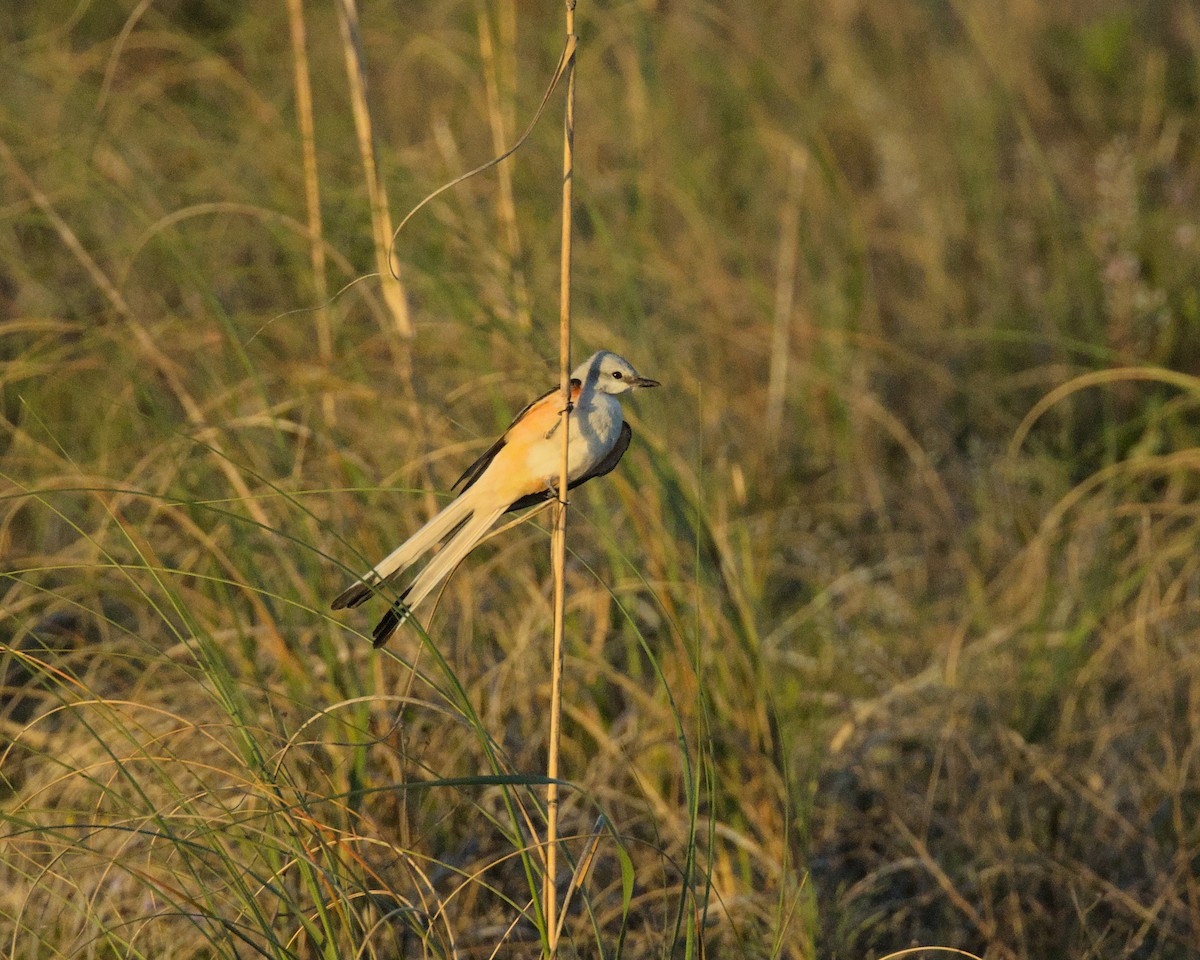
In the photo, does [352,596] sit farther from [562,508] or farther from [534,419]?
[534,419]

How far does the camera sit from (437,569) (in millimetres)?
1783

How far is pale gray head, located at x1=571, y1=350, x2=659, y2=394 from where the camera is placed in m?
1.89

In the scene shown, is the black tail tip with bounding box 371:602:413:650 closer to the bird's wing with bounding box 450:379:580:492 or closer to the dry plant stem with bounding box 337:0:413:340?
the bird's wing with bounding box 450:379:580:492

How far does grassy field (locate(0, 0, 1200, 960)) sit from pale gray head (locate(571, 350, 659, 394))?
224mm

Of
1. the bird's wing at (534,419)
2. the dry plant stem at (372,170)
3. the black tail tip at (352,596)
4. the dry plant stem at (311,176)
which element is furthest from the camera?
the dry plant stem at (311,176)

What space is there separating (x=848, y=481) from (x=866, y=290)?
1.10 m

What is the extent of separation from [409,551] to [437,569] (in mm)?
73

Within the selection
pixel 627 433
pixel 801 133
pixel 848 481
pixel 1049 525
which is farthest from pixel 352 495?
pixel 801 133

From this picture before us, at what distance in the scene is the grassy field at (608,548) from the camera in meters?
2.42

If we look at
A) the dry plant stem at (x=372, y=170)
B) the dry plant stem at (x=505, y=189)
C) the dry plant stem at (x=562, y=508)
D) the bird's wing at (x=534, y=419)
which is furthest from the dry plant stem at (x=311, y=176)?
the dry plant stem at (x=562, y=508)

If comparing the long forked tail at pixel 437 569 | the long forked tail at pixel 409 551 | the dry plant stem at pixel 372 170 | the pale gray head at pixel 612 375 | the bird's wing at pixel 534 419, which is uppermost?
the dry plant stem at pixel 372 170

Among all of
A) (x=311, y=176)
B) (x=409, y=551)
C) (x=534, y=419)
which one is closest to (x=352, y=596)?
(x=409, y=551)

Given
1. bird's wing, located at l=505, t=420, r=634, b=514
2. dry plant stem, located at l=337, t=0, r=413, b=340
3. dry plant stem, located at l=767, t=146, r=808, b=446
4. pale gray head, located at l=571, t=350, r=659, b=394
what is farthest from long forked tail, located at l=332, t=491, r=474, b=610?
dry plant stem, located at l=767, t=146, r=808, b=446

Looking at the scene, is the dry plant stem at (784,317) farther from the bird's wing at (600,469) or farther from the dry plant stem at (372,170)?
the bird's wing at (600,469)
